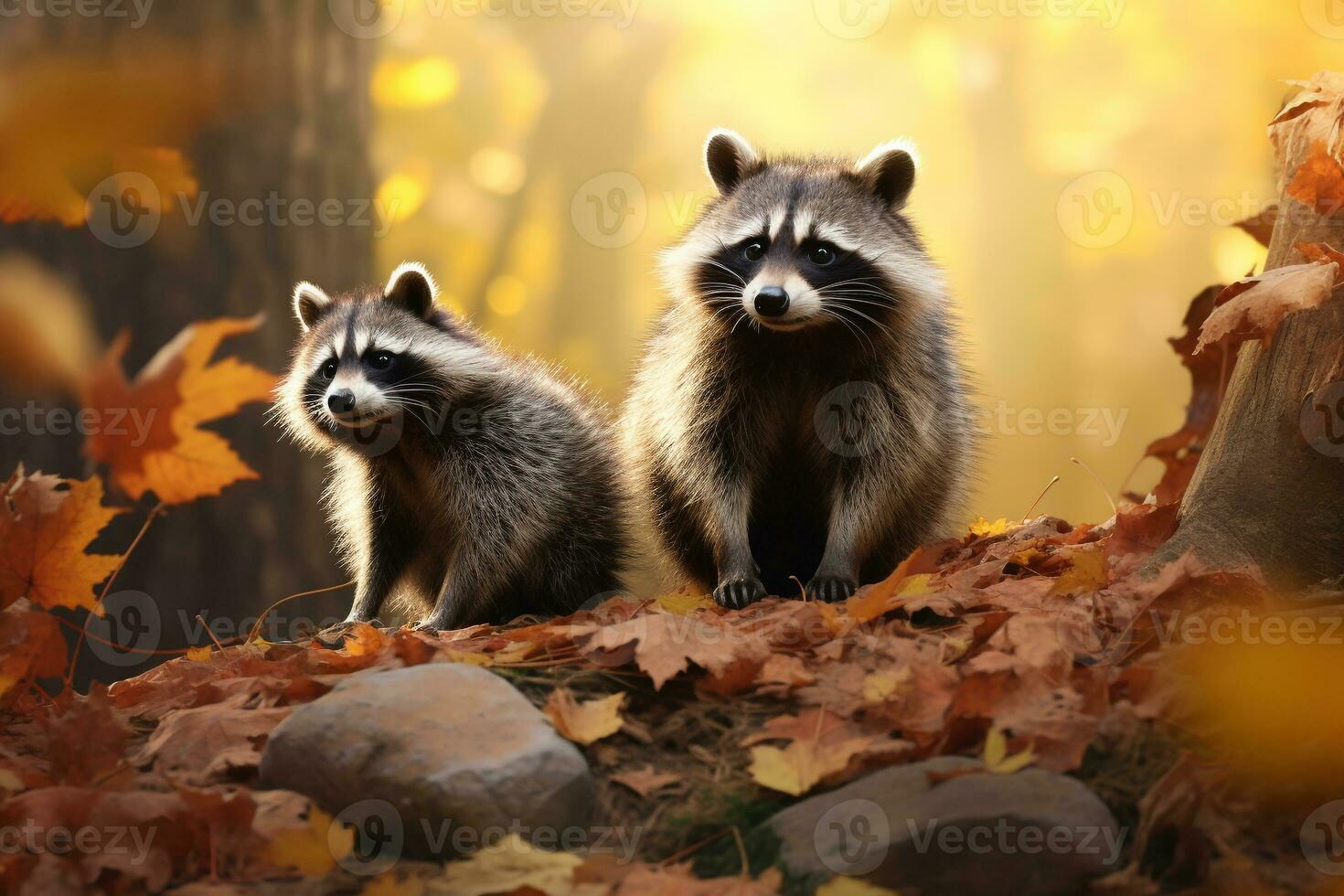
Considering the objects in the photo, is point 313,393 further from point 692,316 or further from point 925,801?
point 925,801

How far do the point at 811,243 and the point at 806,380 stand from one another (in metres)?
0.58

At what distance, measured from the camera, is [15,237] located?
5.54 m

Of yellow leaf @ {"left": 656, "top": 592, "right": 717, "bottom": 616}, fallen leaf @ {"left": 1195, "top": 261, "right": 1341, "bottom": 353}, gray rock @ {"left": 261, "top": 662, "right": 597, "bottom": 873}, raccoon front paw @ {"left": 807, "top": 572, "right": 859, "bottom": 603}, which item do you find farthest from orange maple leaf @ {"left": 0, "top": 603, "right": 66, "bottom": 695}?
fallen leaf @ {"left": 1195, "top": 261, "right": 1341, "bottom": 353}

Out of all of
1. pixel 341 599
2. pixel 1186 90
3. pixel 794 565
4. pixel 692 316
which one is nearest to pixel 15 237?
pixel 341 599

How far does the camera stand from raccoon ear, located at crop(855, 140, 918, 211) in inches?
200

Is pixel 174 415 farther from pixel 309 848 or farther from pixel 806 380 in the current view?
pixel 806 380

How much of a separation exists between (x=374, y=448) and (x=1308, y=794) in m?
3.73

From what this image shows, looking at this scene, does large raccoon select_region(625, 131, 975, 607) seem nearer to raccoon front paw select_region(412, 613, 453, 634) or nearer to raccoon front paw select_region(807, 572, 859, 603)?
raccoon front paw select_region(807, 572, 859, 603)

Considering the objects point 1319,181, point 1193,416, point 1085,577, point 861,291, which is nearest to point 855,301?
point 861,291

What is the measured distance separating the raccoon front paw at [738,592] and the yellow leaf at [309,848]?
83.6 inches

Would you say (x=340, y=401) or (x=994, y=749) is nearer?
(x=994, y=749)

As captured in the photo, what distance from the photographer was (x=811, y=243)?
4.82 m

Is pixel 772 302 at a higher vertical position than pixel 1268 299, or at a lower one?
lower

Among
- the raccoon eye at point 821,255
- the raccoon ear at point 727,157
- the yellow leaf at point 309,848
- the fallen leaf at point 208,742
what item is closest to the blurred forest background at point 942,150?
the raccoon ear at point 727,157
